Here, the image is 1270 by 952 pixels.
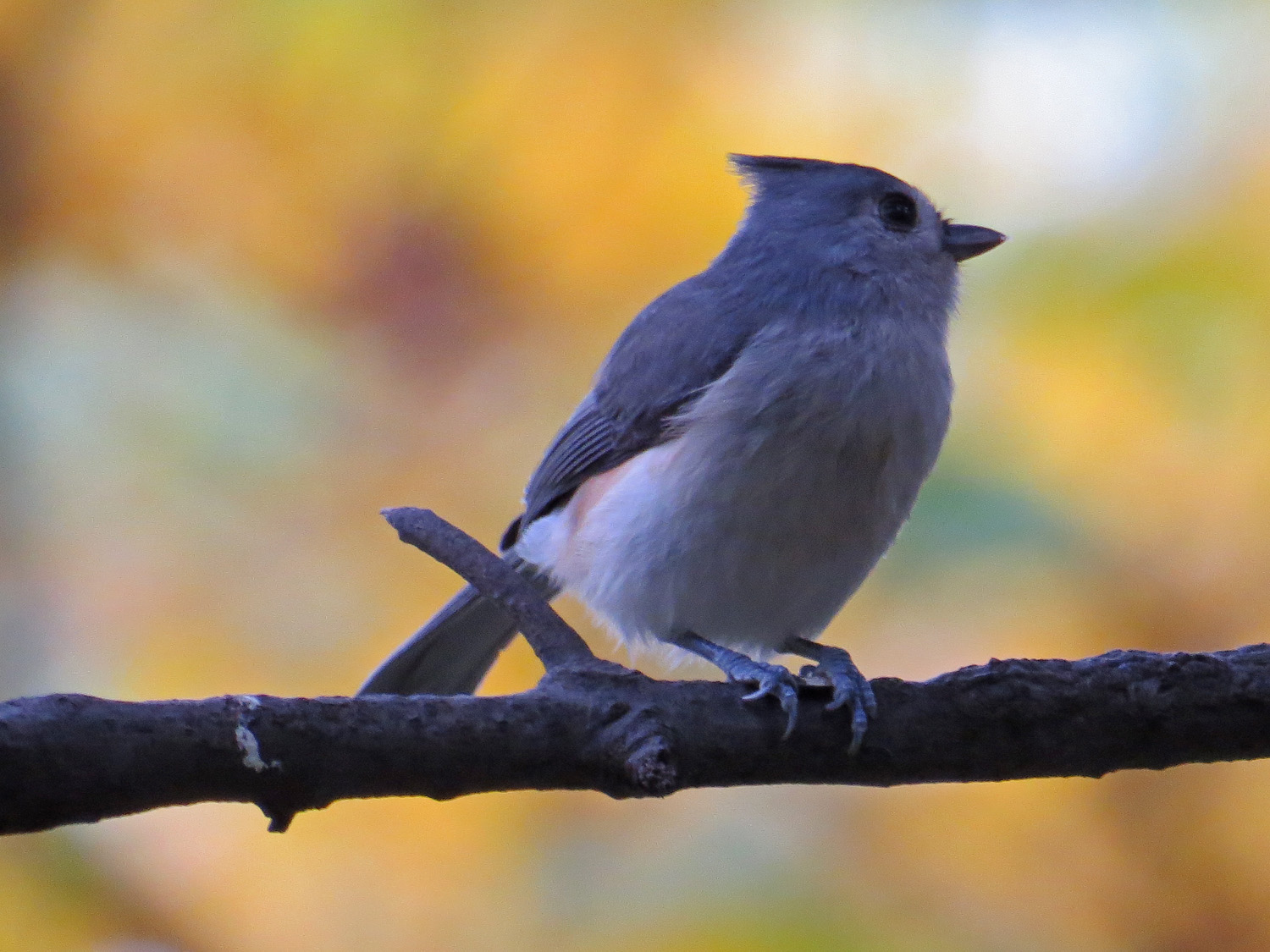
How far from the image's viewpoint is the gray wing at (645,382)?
6.86ft

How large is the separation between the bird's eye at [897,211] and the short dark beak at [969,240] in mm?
84

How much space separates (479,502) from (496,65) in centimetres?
110

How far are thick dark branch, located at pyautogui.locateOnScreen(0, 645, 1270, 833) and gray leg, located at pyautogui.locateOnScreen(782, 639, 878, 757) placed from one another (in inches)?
0.5

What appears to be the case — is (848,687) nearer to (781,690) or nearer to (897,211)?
(781,690)

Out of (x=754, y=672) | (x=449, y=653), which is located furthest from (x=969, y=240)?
(x=449, y=653)

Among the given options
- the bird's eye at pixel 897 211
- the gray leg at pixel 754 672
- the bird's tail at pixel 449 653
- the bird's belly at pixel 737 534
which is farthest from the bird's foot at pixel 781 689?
the bird's eye at pixel 897 211

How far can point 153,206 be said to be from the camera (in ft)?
9.82

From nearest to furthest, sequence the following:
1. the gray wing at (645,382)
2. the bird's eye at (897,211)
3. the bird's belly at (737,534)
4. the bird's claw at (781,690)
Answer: the bird's claw at (781,690)
the bird's belly at (737,534)
the gray wing at (645,382)
the bird's eye at (897,211)

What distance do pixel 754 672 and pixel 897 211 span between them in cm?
98

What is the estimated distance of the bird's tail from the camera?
2.31m

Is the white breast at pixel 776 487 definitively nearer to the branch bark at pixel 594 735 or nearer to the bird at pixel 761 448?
the bird at pixel 761 448

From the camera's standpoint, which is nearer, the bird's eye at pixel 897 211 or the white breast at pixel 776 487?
the white breast at pixel 776 487

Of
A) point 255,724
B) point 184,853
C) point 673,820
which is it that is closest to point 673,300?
point 673,820

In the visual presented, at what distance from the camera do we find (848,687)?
1.69m
